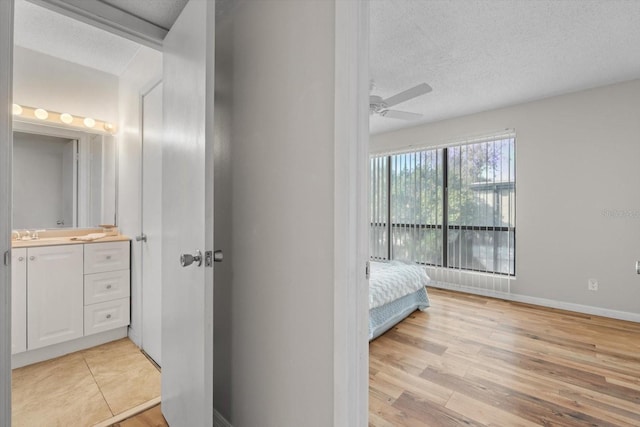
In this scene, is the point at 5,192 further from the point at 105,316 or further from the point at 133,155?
the point at 105,316

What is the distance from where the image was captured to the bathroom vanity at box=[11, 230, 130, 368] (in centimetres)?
206

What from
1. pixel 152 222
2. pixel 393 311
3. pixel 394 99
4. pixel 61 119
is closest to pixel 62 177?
pixel 61 119

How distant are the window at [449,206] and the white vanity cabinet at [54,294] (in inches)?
152

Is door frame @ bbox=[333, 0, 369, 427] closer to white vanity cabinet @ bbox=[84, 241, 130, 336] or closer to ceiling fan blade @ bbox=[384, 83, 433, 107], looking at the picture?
ceiling fan blade @ bbox=[384, 83, 433, 107]

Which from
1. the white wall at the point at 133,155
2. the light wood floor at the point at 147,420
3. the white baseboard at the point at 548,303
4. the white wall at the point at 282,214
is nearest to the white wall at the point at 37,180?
the white wall at the point at 133,155

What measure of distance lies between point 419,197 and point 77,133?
4131mm

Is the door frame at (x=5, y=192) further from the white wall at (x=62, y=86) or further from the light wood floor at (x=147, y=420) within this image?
the white wall at (x=62, y=86)

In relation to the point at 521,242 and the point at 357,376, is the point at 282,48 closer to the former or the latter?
the point at 357,376

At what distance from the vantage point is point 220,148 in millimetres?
1552

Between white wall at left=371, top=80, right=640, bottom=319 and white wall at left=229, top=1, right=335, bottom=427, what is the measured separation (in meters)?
3.55

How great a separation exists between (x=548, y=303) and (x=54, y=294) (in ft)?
16.0

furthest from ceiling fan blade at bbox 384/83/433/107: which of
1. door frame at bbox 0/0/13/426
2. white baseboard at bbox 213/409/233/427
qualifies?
white baseboard at bbox 213/409/233/427

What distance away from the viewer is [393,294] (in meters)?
2.72

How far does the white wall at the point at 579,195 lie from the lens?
2959 millimetres
